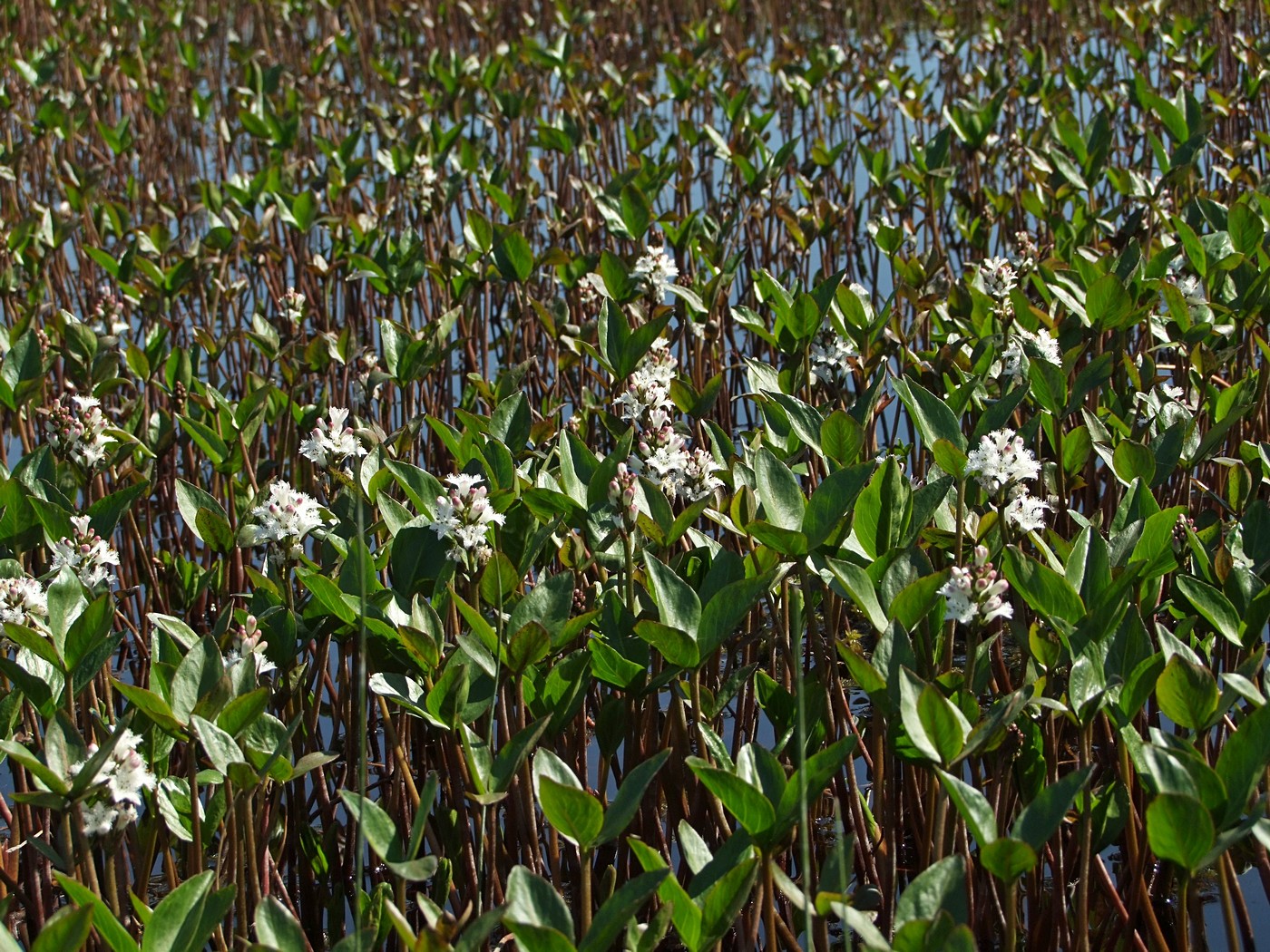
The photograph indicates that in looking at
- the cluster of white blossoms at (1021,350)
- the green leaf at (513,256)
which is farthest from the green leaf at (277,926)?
the green leaf at (513,256)

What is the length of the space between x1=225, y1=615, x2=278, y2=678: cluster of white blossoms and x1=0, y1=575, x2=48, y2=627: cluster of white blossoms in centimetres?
24

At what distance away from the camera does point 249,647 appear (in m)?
1.72

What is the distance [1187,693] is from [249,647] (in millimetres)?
1055

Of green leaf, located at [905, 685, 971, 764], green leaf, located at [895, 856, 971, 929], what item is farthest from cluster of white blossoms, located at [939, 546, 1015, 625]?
green leaf, located at [895, 856, 971, 929]

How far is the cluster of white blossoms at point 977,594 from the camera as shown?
160 cm

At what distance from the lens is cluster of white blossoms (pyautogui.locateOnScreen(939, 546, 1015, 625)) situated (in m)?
1.60

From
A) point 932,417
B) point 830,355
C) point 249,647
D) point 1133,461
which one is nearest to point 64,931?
point 249,647

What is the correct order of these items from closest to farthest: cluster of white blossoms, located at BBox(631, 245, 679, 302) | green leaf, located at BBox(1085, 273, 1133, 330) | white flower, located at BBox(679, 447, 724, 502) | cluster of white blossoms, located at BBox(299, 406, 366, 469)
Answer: white flower, located at BBox(679, 447, 724, 502) → cluster of white blossoms, located at BBox(299, 406, 366, 469) → green leaf, located at BBox(1085, 273, 1133, 330) → cluster of white blossoms, located at BBox(631, 245, 679, 302)

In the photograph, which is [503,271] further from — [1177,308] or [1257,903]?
[1257,903]

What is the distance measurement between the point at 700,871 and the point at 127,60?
5.92 m

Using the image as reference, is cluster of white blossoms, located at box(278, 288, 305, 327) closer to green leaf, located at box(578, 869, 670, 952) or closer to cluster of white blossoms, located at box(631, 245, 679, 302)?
cluster of white blossoms, located at box(631, 245, 679, 302)

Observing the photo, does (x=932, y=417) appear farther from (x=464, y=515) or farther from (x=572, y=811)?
(x=572, y=811)

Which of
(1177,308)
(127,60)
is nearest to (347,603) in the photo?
(1177,308)

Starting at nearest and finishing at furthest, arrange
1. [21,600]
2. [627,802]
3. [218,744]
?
[627,802] < [218,744] < [21,600]
